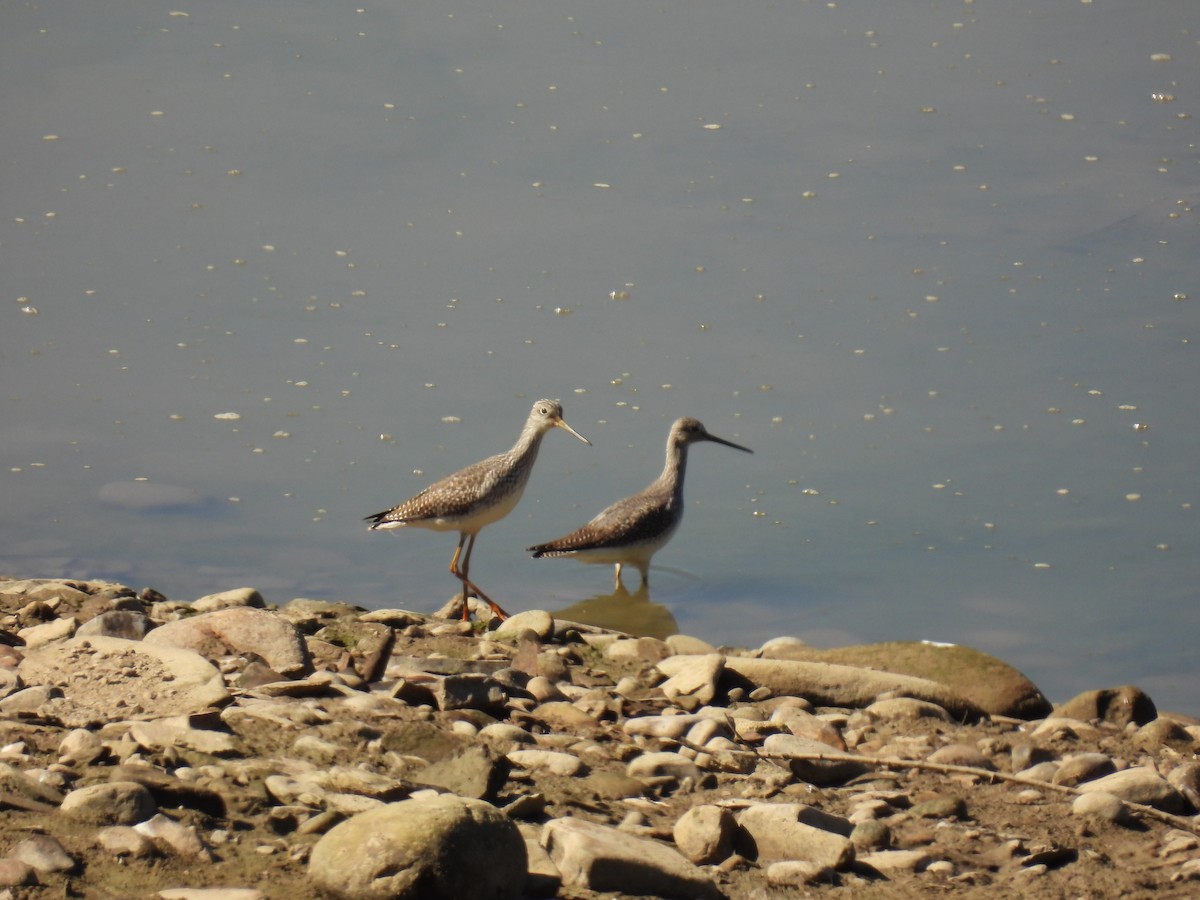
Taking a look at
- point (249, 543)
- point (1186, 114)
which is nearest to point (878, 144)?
point (1186, 114)

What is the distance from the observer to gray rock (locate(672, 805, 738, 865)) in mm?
4531

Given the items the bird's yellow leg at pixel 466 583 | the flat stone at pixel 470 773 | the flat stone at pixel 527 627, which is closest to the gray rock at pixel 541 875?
the flat stone at pixel 470 773

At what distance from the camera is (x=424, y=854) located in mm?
3795

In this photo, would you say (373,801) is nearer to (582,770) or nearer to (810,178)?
(582,770)

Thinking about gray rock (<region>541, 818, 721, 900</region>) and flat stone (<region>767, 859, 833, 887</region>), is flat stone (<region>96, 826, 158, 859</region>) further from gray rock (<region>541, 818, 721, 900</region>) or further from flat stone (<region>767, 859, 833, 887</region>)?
flat stone (<region>767, 859, 833, 887</region>)

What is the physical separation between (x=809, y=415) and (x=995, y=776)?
558 centimetres

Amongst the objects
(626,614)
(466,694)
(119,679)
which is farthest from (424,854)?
(626,614)

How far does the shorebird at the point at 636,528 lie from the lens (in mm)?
9906

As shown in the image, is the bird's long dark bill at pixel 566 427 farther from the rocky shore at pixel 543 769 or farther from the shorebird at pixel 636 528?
the rocky shore at pixel 543 769

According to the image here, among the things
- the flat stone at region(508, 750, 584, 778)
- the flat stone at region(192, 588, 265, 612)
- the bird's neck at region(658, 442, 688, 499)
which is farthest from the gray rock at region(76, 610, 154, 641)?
the bird's neck at region(658, 442, 688, 499)

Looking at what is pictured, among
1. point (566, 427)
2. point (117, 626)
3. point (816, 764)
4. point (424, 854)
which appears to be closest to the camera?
point (424, 854)

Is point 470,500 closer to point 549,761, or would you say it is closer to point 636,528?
point 636,528

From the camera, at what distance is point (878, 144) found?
48.9 feet

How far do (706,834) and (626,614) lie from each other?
17.2 ft
